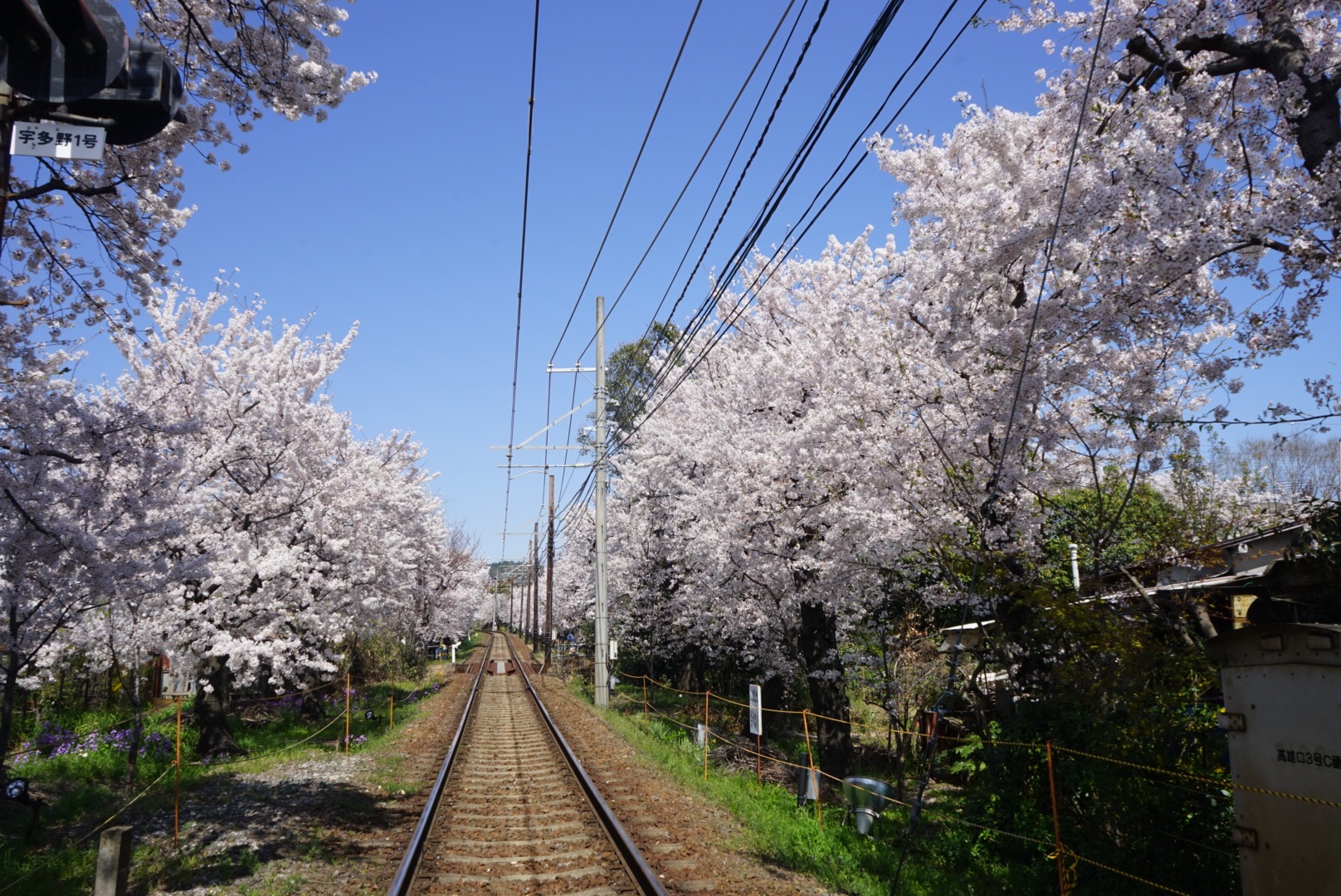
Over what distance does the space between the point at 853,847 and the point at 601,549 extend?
15057 millimetres

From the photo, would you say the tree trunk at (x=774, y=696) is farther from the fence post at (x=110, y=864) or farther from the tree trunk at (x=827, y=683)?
Result: the fence post at (x=110, y=864)

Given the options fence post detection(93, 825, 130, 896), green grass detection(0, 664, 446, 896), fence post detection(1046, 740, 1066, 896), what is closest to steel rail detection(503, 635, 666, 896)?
green grass detection(0, 664, 446, 896)

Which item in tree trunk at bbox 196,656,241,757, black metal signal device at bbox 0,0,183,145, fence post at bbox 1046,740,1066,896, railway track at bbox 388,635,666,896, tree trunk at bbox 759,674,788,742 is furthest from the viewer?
tree trunk at bbox 759,674,788,742

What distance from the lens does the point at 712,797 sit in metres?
12.0

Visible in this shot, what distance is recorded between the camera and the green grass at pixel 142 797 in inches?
318

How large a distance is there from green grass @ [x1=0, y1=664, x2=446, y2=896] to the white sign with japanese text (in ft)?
20.8

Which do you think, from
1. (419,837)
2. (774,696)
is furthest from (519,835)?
(774,696)

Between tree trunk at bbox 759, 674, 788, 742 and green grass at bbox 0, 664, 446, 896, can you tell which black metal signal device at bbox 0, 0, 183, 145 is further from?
tree trunk at bbox 759, 674, 788, 742

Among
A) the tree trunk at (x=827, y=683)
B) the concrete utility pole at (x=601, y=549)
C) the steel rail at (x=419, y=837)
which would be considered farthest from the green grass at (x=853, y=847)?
the concrete utility pole at (x=601, y=549)

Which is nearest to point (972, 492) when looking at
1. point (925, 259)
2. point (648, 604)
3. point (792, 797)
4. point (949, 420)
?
point (949, 420)

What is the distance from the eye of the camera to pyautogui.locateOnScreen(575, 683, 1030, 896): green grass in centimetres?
831

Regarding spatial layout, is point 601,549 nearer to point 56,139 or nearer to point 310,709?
point 310,709

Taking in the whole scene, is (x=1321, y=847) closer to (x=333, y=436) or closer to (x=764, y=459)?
(x=764, y=459)

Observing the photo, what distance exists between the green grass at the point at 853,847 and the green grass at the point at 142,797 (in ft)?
16.1
